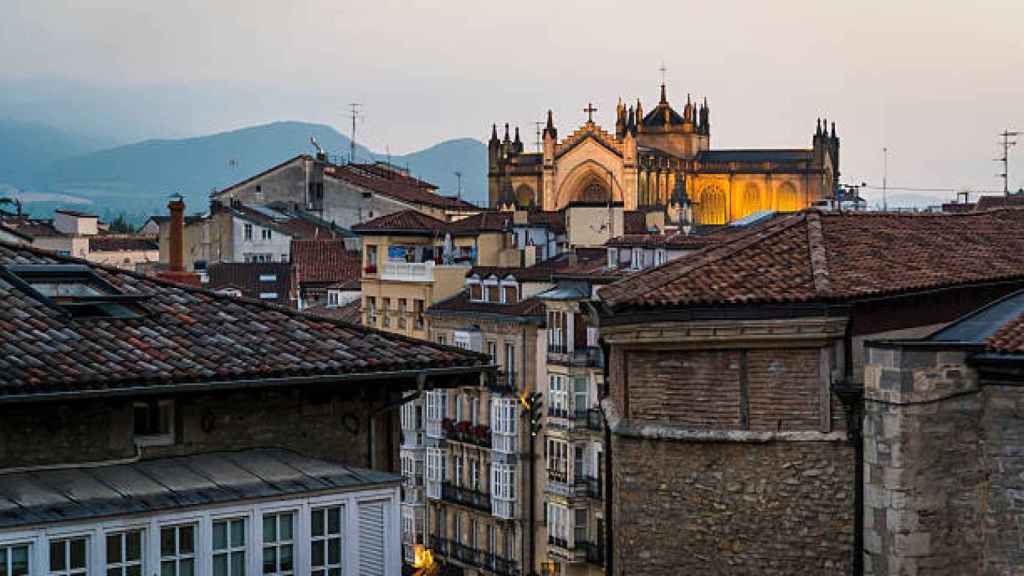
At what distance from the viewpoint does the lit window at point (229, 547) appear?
16391 millimetres

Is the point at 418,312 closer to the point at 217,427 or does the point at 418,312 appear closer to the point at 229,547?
the point at 217,427

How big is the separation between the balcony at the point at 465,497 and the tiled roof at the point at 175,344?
41607mm

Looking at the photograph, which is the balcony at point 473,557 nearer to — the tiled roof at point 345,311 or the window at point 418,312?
the window at point 418,312

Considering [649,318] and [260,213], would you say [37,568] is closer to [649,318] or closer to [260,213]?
[649,318]

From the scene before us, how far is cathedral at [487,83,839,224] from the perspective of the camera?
506ft

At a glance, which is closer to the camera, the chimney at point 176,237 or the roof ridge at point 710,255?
the roof ridge at point 710,255

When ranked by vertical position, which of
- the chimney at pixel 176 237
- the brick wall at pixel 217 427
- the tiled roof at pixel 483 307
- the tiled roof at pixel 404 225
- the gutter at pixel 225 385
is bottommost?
the tiled roof at pixel 483 307

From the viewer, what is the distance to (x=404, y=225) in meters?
70.9

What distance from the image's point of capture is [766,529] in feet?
74.0

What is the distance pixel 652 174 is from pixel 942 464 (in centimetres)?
13443

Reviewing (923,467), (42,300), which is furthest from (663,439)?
(42,300)

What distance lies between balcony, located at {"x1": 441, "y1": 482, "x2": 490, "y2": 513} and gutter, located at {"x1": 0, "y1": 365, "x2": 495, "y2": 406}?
4230 cm

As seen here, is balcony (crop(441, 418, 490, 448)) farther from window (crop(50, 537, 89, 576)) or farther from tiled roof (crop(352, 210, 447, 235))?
window (crop(50, 537, 89, 576))

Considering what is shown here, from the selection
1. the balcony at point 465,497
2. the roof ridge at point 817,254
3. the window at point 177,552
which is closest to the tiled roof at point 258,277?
the balcony at point 465,497
